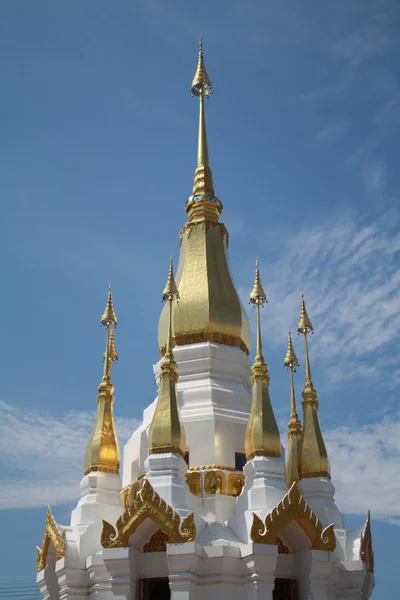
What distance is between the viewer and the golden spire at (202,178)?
2434cm

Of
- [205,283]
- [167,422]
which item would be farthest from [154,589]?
[205,283]

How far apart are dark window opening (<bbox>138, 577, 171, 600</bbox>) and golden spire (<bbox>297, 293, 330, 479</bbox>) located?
14.4 ft

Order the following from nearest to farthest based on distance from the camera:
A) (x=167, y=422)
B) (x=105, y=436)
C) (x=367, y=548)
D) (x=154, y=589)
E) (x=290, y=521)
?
(x=290, y=521) → (x=154, y=589) → (x=167, y=422) → (x=367, y=548) → (x=105, y=436)

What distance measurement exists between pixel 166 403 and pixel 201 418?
172 centimetres

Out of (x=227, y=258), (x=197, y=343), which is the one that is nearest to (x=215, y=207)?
(x=227, y=258)

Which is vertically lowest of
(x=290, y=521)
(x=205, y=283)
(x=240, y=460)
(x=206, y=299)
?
(x=290, y=521)

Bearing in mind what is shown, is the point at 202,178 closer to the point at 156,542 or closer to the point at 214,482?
the point at 214,482

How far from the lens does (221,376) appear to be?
2153cm

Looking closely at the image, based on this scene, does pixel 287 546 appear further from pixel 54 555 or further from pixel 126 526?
pixel 54 555

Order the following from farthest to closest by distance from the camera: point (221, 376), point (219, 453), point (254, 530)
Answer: point (221, 376)
point (219, 453)
point (254, 530)

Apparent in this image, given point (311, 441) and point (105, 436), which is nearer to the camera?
point (311, 441)

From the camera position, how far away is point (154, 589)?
17.7 meters

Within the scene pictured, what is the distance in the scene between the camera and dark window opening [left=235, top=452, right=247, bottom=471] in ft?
65.5

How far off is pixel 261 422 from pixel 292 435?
3.47 m
